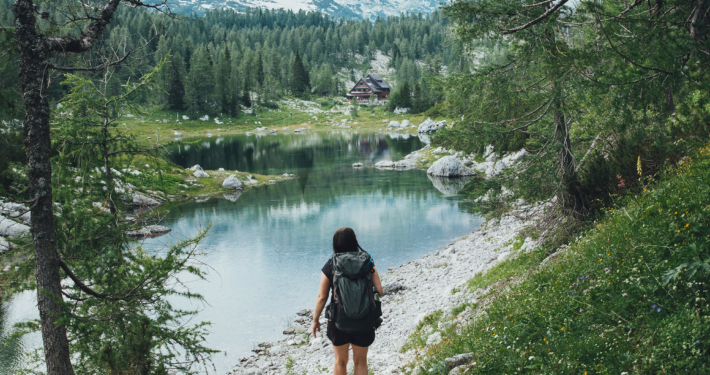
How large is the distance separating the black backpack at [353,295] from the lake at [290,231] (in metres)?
2.51

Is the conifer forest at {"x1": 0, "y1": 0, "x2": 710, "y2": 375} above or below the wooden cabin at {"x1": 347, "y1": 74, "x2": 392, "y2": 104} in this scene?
below

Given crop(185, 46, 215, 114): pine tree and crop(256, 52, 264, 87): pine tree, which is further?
crop(256, 52, 264, 87): pine tree

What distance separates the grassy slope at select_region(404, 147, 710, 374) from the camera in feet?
14.5

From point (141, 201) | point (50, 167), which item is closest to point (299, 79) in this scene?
point (141, 201)

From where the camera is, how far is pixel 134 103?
7.48 metres

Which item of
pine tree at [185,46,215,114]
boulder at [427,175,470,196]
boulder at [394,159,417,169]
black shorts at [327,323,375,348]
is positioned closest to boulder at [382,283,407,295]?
black shorts at [327,323,375,348]

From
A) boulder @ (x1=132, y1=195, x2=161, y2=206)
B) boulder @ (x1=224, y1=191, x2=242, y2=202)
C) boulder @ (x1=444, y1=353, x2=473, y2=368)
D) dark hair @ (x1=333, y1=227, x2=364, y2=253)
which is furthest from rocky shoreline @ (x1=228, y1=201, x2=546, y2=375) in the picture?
boulder @ (x1=224, y1=191, x2=242, y2=202)

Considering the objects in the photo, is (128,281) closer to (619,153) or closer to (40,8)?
(40,8)

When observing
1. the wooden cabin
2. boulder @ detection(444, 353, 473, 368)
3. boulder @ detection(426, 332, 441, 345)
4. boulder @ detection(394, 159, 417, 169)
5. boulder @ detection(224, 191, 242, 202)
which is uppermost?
the wooden cabin

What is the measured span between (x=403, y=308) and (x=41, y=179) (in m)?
9.86

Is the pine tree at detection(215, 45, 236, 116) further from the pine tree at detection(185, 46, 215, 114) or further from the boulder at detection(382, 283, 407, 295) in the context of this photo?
the boulder at detection(382, 283, 407, 295)

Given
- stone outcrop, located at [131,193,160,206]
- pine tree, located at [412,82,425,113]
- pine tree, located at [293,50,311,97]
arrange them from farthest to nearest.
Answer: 1. pine tree, located at [293,50,311,97]
2. pine tree, located at [412,82,425,113]
3. stone outcrop, located at [131,193,160,206]

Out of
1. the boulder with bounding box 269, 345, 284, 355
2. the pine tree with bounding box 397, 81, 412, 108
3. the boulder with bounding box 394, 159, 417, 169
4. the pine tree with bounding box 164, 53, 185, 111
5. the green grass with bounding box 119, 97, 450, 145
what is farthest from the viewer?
the pine tree with bounding box 397, 81, 412, 108

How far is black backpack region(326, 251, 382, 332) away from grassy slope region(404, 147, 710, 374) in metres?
1.37
